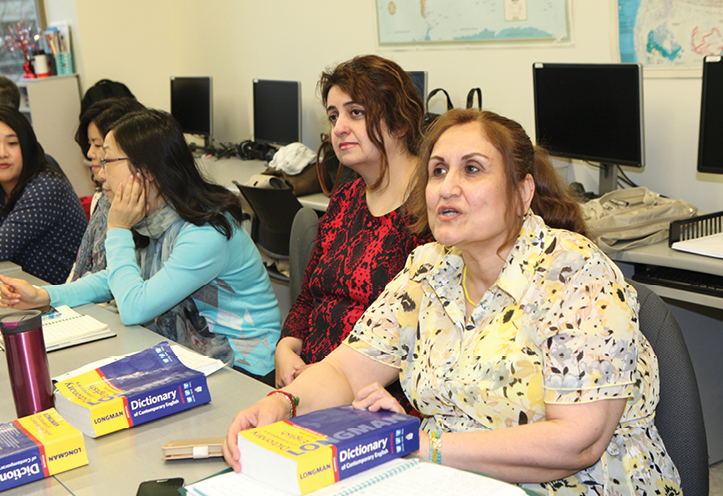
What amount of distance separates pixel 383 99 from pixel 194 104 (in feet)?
11.8

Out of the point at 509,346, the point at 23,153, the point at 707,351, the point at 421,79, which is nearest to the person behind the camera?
the point at 509,346

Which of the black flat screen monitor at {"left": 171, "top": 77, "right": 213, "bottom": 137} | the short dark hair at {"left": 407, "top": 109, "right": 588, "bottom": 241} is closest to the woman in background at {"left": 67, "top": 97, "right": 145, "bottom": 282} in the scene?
the short dark hair at {"left": 407, "top": 109, "right": 588, "bottom": 241}

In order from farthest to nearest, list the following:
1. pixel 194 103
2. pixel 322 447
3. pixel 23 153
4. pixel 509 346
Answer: pixel 194 103 → pixel 23 153 → pixel 509 346 → pixel 322 447


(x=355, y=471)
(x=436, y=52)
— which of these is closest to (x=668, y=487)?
(x=355, y=471)

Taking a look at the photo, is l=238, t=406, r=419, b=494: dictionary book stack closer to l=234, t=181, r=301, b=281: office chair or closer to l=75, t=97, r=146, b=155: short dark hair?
l=75, t=97, r=146, b=155: short dark hair

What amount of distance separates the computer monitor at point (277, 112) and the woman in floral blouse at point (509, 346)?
2.99 m

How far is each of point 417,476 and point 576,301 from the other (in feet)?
1.23

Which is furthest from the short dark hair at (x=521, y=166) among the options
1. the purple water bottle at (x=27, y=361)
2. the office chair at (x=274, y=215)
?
the office chair at (x=274, y=215)

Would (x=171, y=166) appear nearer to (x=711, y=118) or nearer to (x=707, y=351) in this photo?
(x=711, y=118)

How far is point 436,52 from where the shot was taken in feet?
11.5

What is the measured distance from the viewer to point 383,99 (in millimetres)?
1862

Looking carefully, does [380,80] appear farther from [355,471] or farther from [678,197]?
[678,197]

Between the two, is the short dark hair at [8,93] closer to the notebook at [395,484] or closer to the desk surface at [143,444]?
the desk surface at [143,444]

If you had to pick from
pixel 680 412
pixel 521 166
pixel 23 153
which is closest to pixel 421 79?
pixel 23 153
